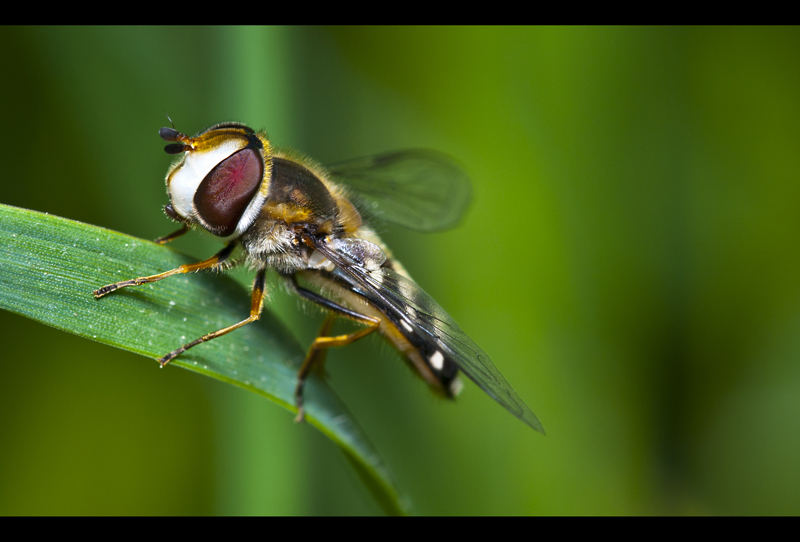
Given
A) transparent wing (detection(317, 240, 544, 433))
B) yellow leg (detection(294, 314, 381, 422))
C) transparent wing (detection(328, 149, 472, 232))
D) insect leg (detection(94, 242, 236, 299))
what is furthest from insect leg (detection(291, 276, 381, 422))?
transparent wing (detection(328, 149, 472, 232))

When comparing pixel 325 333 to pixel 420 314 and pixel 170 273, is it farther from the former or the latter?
pixel 170 273

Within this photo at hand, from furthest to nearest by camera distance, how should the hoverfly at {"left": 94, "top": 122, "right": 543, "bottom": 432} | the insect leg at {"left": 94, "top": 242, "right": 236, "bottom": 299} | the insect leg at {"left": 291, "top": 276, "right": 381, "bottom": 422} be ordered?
1. the insect leg at {"left": 291, "top": 276, "right": 381, "bottom": 422}
2. the hoverfly at {"left": 94, "top": 122, "right": 543, "bottom": 432}
3. the insect leg at {"left": 94, "top": 242, "right": 236, "bottom": 299}

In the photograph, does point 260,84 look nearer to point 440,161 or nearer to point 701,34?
point 440,161

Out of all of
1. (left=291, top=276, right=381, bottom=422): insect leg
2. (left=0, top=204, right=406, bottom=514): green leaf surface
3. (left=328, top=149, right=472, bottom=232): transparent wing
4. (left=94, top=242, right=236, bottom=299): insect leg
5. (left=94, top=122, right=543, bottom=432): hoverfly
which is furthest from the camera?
(left=328, top=149, right=472, bottom=232): transparent wing

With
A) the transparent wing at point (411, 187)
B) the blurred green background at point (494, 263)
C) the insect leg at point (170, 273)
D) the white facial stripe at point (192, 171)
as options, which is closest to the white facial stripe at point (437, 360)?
the blurred green background at point (494, 263)

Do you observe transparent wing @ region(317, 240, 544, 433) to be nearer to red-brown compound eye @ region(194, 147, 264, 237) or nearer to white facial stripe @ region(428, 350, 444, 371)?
white facial stripe @ region(428, 350, 444, 371)

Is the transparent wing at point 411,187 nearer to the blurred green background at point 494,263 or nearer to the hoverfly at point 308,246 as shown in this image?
the blurred green background at point 494,263

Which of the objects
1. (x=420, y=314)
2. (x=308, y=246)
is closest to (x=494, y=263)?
(x=420, y=314)
